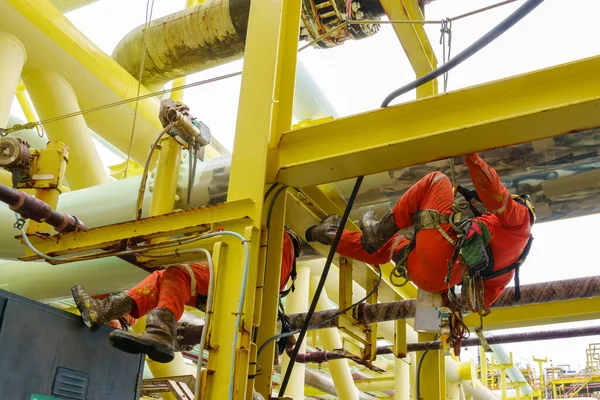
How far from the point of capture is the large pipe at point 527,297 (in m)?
4.58

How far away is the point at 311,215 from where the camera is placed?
14.5 feet

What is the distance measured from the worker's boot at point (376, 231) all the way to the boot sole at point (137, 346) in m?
1.59

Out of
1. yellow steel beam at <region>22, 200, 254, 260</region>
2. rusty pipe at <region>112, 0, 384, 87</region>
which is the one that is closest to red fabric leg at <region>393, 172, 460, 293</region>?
yellow steel beam at <region>22, 200, 254, 260</region>

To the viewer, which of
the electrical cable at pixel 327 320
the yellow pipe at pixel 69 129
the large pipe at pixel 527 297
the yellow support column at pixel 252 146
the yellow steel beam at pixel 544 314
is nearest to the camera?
the yellow support column at pixel 252 146

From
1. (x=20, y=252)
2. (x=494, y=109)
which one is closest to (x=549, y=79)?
(x=494, y=109)

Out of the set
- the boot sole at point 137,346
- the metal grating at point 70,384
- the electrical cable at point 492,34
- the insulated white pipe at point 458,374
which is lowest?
the metal grating at point 70,384

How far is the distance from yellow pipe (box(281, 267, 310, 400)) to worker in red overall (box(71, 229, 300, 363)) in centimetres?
307

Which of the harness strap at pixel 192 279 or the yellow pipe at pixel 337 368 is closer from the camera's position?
the harness strap at pixel 192 279

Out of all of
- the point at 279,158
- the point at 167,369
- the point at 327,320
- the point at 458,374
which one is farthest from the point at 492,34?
the point at 458,374

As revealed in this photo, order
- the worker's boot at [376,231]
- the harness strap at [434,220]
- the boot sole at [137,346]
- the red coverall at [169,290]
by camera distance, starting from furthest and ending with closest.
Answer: the worker's boot at [376,231] < the harness strap at [434,220] < the red coverall at [169,290] < the boot sole at [137,346]

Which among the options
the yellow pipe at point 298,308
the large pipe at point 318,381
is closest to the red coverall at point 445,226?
the yellow pipe at point 298,308

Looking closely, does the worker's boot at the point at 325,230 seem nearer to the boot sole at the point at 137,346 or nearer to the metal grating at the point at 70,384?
the boot sole at the point at 137,346

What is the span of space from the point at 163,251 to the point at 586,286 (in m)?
3.06

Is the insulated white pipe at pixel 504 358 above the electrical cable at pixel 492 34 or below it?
above
